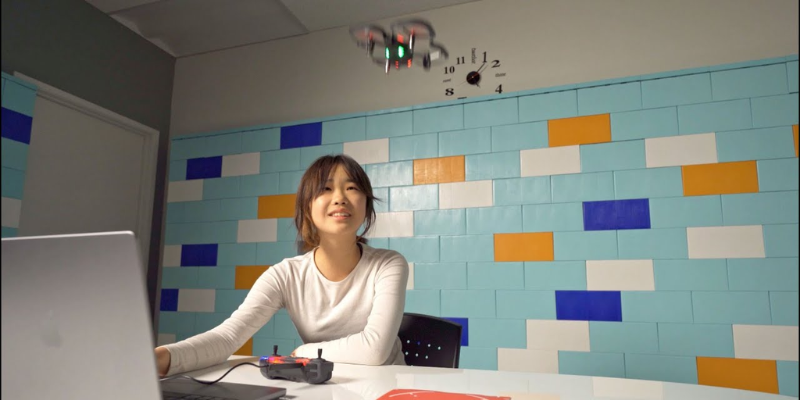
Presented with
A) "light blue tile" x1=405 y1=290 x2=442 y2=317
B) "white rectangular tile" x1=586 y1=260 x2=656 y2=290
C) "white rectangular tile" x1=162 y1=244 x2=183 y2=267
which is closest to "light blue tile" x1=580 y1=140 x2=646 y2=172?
"white rectangular tile" x1=586 y1=260 x2=656 y2=290

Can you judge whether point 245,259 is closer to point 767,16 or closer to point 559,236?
point 559,236

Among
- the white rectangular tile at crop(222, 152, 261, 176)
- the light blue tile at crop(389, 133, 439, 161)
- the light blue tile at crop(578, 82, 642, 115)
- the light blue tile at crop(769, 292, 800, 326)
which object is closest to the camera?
the light blue tile at crop(769, 292, 800, 326)

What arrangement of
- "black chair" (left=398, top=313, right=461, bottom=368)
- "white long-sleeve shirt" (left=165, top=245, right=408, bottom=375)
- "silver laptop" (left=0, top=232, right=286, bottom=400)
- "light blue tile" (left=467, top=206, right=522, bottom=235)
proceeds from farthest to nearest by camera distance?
"light blue tile" (left=467, top=206, right=522, bottom=235) < "black chair" (left=398, top=313, right=461, bottom=368) < "white long-sleeve shirt" (left=165, top=245, right=408, bottom=375) < "silver laptop" (left=0, top=232, right=286, bottom=400)

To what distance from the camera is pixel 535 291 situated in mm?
2289

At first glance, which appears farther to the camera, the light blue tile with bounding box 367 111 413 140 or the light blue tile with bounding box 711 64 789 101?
the light blue tile with bounding box 367 111 413 140

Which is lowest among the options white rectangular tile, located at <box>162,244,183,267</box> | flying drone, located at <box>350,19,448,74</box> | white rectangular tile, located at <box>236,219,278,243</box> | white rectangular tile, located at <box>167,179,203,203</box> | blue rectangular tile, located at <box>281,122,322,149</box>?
white rectangular tile, located at <box>162,244,183,267</box>

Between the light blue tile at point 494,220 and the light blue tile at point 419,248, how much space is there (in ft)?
0.61

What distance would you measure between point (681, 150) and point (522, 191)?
2.19ft

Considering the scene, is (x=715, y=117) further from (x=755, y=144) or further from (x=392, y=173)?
(x=392, y=173)

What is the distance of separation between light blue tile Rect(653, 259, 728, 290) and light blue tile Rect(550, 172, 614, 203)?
1.16 ft

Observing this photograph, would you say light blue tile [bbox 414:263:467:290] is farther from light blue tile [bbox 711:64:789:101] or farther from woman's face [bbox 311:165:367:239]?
light blue tile [bbox 711:64:789:101]

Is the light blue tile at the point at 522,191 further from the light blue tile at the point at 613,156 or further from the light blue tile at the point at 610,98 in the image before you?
the light blue tile at the point at 610,98

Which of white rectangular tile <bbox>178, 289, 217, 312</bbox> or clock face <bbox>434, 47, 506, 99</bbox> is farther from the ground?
clock face <bbox>434, 47, 506, 99</bbox>

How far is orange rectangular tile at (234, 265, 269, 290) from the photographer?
110 inches
